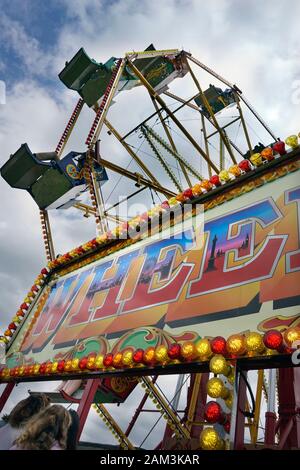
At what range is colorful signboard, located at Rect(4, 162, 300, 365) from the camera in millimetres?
4734

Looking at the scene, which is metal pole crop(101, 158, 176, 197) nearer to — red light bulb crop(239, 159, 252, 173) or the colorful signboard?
the colorful signboard

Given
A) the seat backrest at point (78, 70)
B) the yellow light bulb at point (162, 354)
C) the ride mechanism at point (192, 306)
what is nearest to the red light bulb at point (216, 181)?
the ride mechanism at point (192, 306)

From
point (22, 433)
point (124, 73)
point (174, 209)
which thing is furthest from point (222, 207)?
point (124, 73)

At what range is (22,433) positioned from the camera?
5543 mm

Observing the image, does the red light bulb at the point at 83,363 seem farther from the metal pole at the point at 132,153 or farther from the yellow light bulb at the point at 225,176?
the metal pole at the point at 132,153

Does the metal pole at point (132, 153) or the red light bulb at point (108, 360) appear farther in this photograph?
the metal pole at point (132, 153)

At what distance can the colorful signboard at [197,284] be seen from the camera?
473cm

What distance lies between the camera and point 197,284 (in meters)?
5.88

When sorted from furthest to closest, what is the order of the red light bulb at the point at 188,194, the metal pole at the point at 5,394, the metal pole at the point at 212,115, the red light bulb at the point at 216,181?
the metal pole at the point at 212,115
the metal pole at the point at 5,394
the red light bulb at the point at 188,194
the red light bulb at the point at 216,181

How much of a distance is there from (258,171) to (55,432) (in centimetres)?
506

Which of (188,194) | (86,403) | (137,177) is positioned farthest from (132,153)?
(86,403)

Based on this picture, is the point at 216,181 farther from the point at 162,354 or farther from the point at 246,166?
the point at 162,354

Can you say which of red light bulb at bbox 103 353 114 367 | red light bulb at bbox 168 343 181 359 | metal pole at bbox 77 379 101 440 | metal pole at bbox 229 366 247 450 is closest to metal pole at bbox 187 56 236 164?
metal pole at bbox 77 379 101 440

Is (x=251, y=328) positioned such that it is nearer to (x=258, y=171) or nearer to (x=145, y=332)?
(x=145, y=332)
